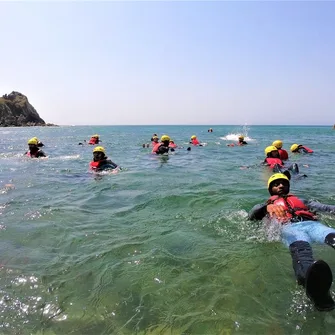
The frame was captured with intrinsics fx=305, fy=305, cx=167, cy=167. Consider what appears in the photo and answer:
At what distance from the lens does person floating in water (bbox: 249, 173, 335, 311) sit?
3941mm

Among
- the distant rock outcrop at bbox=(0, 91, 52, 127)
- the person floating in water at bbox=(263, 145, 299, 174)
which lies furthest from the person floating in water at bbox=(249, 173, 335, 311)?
the distant rock outcrop at bbox=(0, 91, 52, 127)

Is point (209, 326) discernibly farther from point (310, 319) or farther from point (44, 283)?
point (44, 283)

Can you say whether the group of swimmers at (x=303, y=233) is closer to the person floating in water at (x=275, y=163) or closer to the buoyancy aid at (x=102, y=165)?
the person floating in water at (x=275, y=163)

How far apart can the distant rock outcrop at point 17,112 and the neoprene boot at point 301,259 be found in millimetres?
137843

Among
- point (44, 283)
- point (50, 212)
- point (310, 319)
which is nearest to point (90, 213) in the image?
point (50, 212)

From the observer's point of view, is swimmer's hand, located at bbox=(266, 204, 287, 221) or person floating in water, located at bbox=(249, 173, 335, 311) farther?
swimmer's hand, located at bbox=(266, 204, 287, 221)

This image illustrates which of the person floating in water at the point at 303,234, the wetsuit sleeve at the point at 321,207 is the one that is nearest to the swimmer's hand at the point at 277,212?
the person floating in water at the point at 303,234

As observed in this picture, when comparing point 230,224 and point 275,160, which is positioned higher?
point 275,160

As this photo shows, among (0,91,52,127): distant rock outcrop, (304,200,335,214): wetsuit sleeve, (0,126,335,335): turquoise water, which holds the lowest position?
(0,126,335,335): turquoise water

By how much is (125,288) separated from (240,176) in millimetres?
9868

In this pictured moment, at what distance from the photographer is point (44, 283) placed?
480cm

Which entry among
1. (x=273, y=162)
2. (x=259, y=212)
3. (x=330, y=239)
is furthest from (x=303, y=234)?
(x=273, y=162)

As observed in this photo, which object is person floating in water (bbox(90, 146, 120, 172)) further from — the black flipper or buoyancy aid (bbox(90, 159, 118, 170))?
the black flipper

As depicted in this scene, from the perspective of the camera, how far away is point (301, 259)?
467 centimetres
